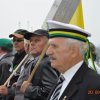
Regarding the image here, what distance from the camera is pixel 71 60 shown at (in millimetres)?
3342

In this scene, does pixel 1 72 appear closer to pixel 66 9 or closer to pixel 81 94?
pixel 66 9

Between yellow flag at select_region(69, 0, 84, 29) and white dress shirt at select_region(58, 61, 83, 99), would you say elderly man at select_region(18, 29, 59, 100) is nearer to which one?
yellow flag at select_region(69, 0, 84, 29)

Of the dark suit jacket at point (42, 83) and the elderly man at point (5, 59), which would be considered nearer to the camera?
the dark suit jacket at point (42, 83)

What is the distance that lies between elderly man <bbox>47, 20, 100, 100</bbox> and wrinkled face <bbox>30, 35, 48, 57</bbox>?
69.0 inches

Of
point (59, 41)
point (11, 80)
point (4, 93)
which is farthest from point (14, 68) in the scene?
point (59, 41)

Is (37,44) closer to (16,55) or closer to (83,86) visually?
(16,55)

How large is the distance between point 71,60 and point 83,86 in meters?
0.30

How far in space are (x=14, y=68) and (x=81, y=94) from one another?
3426mm

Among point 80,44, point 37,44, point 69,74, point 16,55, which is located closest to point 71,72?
point 69,74

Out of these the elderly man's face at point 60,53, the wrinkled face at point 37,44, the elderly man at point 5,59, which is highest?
the elderly man's face at point 60,53

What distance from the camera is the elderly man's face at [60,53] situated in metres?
3.36

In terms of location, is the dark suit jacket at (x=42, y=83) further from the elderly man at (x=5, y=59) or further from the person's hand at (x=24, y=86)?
the elderly man at (x=5, y=59)

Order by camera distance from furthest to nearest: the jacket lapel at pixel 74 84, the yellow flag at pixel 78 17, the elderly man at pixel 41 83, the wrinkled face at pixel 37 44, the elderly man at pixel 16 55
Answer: the elderly man at pixel 16 55 → the wrinkled face at pixel 37 44 → the elderly man at pixel 41 83 → the yellow flag at pixel 78 17 → the jacket lapel at pixel 74 84

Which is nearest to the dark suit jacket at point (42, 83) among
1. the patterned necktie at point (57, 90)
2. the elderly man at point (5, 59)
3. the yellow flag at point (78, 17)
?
the yellow flag at point (78, 17)
